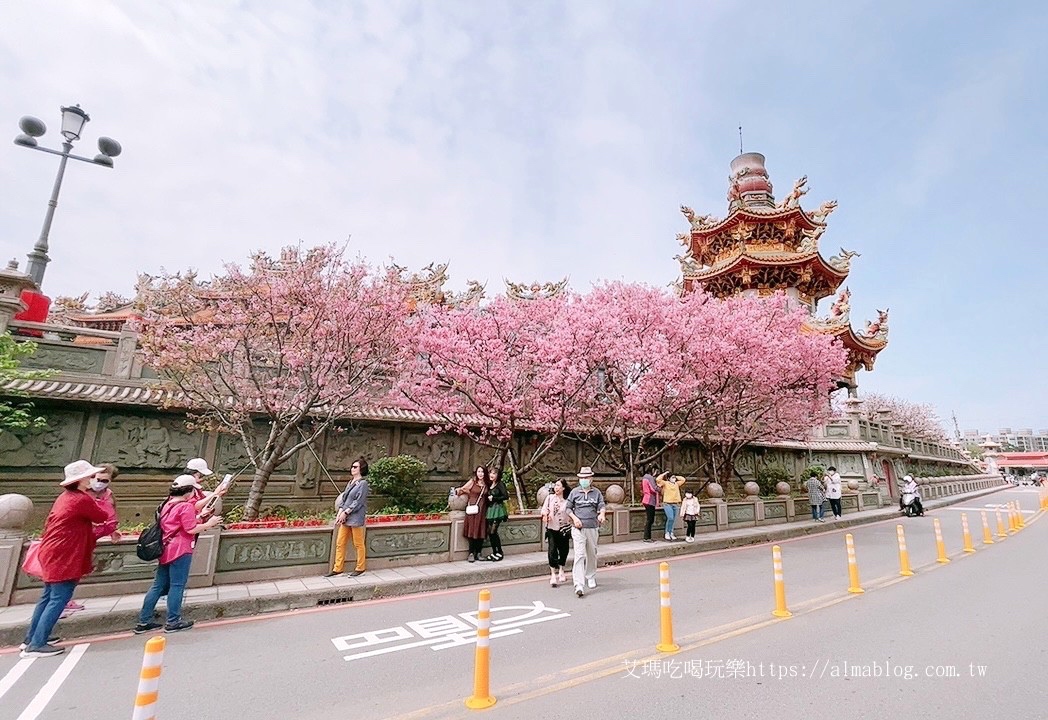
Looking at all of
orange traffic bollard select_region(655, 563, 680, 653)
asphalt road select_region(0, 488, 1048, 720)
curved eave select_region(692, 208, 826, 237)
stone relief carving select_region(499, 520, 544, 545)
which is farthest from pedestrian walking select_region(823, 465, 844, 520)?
curved eave select_region(692, 208, 826, 237)

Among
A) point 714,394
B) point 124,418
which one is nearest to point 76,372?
point 124,418

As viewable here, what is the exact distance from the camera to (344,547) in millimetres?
8156

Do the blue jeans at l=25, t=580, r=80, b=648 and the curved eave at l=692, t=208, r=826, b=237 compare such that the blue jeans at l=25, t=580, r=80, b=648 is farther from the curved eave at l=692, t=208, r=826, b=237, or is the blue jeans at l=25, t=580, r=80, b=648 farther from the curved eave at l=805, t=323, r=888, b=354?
the curved eave at l=692, t=208, r=826, b=237

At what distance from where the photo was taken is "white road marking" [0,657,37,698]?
4.22 m

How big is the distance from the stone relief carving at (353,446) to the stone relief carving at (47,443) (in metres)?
5.23

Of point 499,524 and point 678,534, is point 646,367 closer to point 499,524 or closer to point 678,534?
point 678,534

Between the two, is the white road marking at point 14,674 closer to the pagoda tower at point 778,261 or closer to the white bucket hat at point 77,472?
the white bucket hat at point 77,472

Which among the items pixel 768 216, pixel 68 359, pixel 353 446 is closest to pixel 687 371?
pixel 353 446

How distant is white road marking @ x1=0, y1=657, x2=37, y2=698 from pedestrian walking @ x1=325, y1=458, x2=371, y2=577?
364 centimetres

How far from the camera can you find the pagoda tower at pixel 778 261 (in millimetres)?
29047

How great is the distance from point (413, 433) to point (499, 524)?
5555 mm

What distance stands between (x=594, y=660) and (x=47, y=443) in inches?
490

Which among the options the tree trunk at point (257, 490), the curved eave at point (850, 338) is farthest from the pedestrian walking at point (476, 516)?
the curved eave at point (850, 338)

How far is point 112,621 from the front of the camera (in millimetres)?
5734
